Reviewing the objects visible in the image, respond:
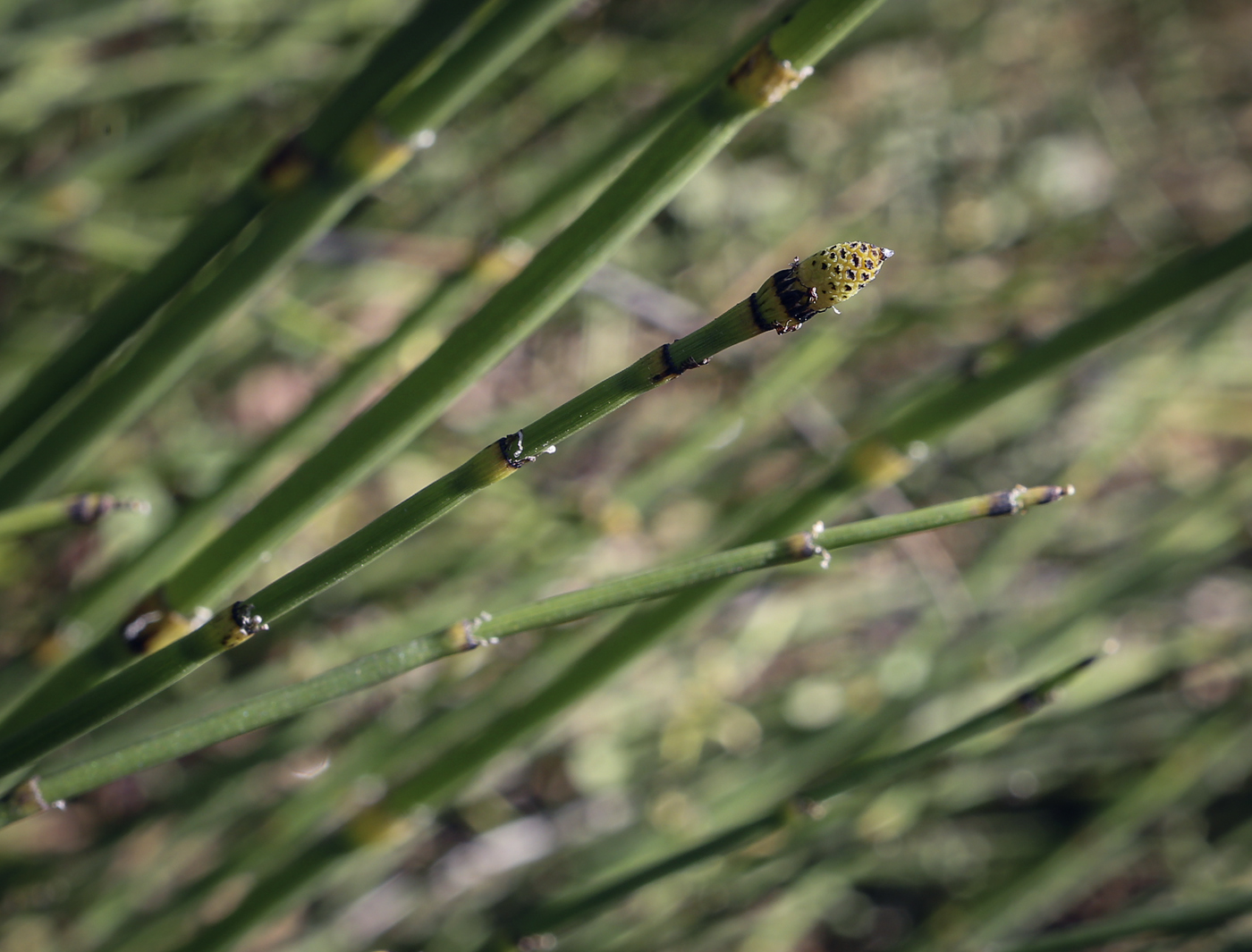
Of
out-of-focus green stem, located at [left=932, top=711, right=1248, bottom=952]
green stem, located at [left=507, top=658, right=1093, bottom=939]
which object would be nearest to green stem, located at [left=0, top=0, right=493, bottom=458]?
green stem, located at [left=507, top=658, right=1093, bottom=939]

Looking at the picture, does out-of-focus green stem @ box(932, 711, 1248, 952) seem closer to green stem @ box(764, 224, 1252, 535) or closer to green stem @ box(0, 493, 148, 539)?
green stem @ box(764, 224, 1252, 535)

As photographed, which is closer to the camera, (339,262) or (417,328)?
(417,328)

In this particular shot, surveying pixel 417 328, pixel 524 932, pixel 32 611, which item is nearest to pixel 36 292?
pixel 32 611

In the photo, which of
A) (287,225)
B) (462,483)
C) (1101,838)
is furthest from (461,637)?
(1101,838)

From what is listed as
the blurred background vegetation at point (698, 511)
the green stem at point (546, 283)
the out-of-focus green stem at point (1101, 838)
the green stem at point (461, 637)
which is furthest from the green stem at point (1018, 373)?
the out-of-focus green stem at point (1101, 838)

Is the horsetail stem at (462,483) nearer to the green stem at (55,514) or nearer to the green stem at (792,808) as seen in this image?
the green stem at (55,514)

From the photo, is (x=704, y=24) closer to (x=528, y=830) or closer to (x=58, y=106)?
(x=58, y=106)

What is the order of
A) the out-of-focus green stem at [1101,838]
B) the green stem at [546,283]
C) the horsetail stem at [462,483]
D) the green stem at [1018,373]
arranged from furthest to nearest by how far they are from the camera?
1. the out-of-focus green stem at [1101,838]
2. the green stem at [1018,373]
3. the green stem at [546,283]
4. the horsetail stem at [462,483]

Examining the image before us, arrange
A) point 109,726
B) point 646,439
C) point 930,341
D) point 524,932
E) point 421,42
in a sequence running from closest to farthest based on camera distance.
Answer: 1. point 421,42
2. point 524,932
3. point 109,726
4. point 646,439
5. point 930,341

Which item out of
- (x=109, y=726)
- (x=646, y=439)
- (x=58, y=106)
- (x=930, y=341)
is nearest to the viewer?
(x=109, y=726)
